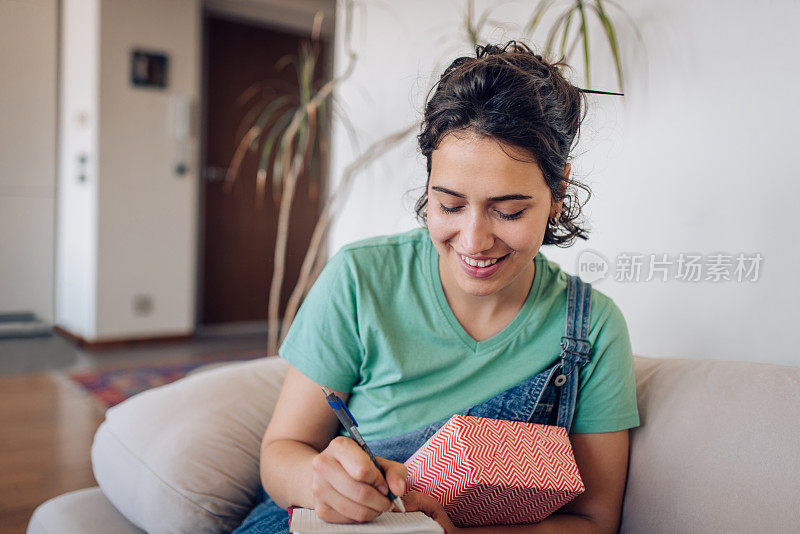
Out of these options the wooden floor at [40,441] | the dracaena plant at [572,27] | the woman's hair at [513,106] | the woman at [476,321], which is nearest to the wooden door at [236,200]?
the wooden floor at [40,441]

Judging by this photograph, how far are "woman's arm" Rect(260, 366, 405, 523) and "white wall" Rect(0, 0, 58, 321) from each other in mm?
3585

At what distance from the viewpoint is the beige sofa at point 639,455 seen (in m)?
0.90

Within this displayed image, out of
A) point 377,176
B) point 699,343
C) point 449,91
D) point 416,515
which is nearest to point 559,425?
point 416,515

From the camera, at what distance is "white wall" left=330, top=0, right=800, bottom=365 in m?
1.26

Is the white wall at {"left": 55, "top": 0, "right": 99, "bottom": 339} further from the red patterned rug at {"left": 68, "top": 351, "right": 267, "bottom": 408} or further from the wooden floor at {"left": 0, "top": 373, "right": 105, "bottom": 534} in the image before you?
the wooden floor at {"left": 0, "top": 373, "right": 105, "bottom": 534}

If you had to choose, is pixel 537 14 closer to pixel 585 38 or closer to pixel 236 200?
pixel 585 38

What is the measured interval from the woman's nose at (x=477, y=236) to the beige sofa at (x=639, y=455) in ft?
1.33

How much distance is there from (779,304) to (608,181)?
478 millimetres

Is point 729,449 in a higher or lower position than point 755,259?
lower

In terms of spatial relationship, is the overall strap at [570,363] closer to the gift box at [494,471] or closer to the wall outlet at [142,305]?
the gift box at [494,471]

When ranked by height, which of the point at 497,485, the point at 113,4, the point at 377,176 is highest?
the point at 113,4

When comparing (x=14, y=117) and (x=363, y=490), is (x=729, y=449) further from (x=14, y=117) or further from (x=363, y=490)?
(x=14, y=117)

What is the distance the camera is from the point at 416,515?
2.31 feet

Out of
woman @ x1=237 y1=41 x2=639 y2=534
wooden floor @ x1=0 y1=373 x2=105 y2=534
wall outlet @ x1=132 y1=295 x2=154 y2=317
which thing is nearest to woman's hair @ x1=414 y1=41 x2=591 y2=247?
woman @ x1=237 y1=41 x2=639 y2=534
